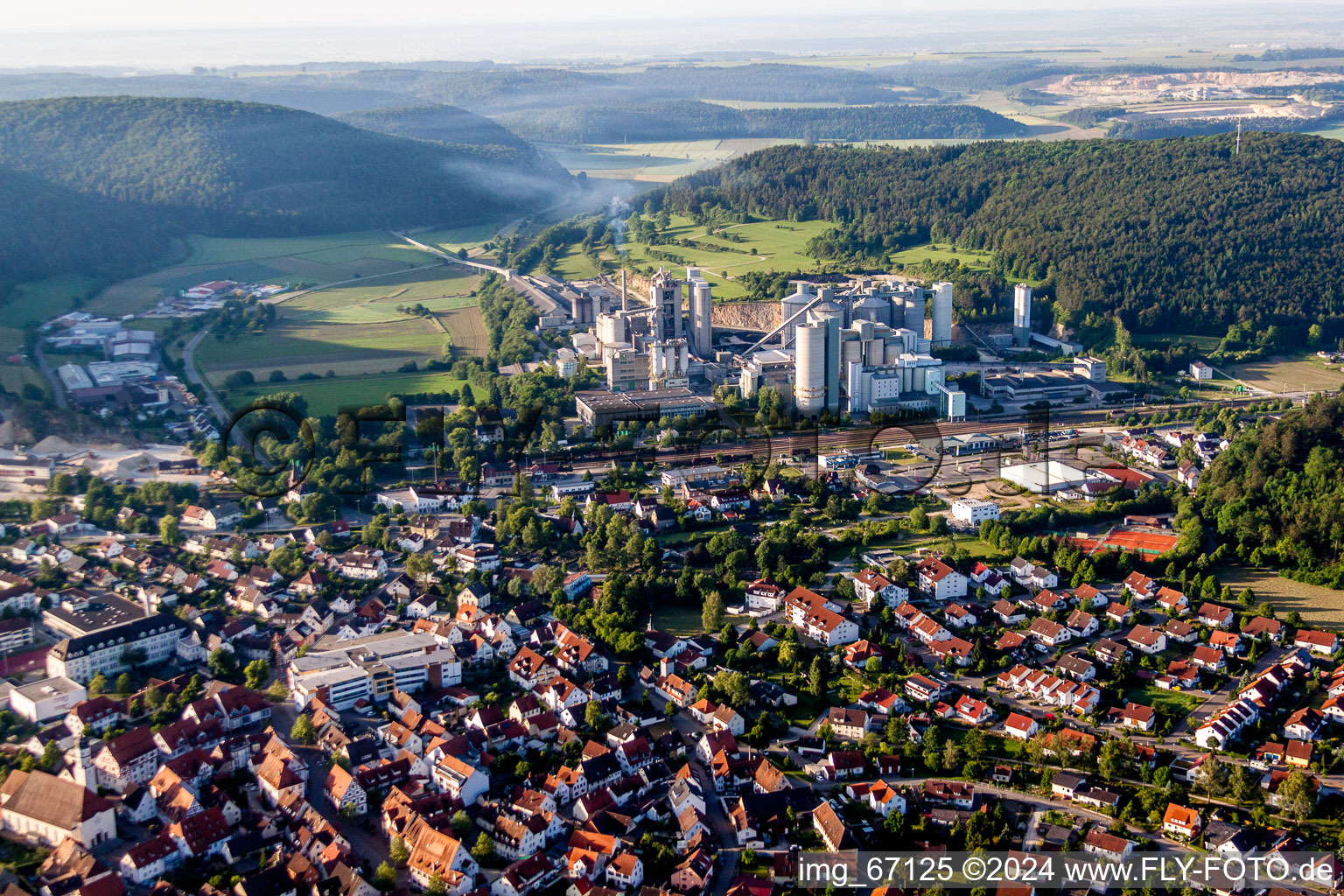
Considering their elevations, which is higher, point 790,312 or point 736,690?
point 790,312

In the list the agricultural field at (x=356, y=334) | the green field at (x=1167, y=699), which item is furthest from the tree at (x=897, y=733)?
the agricultural field at (x=356, y=334)

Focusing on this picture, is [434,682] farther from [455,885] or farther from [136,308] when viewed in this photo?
[136,308]

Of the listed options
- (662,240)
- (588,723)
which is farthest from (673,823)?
(662,240)

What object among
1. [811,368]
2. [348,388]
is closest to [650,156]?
[348,388]

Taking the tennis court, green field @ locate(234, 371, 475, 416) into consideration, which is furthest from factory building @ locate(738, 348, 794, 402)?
the tennis court

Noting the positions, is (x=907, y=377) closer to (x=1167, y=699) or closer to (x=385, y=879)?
(x=1167, y=699)

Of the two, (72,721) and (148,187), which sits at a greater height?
(148,187)
